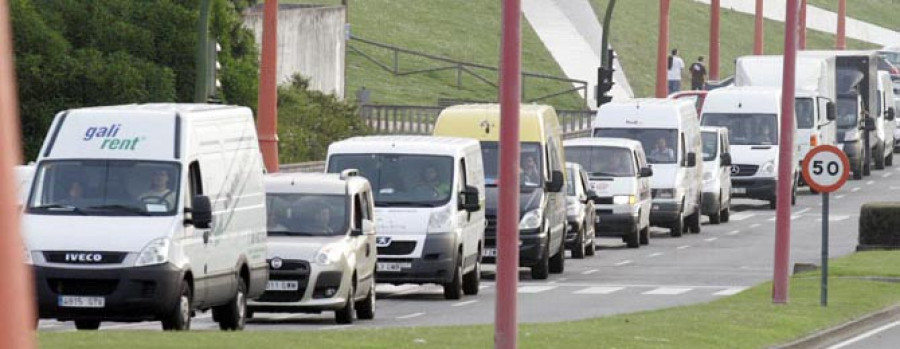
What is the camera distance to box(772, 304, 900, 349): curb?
21.2m

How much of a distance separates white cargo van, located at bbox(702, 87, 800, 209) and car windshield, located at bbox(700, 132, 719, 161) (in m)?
3.49

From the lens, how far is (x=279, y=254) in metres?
23.3

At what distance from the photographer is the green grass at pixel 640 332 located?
57.2ft

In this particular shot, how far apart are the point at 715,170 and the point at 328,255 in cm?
2436

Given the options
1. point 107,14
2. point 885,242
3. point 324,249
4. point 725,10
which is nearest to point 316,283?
point 324,249

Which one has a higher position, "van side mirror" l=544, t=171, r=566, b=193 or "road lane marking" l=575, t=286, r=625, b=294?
"van side mirror" l=544, t=171, r=566, b=193

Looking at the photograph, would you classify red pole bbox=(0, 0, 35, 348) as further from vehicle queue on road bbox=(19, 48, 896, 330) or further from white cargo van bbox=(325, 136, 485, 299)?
white cargo van bbox=(325, 136, 485, 299)

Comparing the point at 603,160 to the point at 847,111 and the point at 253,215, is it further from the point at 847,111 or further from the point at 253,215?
the point at 847,111

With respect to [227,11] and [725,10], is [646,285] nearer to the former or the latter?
[227,11]

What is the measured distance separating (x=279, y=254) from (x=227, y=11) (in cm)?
2507

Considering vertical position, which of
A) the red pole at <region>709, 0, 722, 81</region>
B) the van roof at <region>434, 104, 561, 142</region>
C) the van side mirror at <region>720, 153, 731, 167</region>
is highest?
the red pole at <region>709, 0, 722, 81</region>

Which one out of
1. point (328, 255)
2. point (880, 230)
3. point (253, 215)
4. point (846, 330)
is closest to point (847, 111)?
point (880, 230)

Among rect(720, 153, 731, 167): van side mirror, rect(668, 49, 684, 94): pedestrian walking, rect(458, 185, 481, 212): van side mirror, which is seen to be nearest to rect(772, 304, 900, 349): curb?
rect(458, 185, 481, 212): van side mirror

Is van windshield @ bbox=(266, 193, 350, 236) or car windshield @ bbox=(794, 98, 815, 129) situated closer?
van windshield @ bbox=(266, 193, 350, 236)
